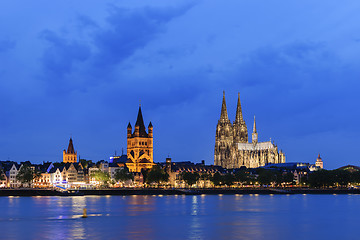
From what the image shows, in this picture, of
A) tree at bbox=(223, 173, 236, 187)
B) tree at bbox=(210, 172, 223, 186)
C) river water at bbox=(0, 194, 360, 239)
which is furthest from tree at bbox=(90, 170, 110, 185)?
river water at bbox=(0, 194, 360, 239)

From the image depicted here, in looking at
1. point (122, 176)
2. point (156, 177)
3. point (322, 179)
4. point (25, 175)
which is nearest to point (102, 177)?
point (122, 176)

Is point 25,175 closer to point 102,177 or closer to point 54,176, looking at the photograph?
point 54,176

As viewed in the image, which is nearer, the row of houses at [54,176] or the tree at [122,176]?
the tree at [122,176]

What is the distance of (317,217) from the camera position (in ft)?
267

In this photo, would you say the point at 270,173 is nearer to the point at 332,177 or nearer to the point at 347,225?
the point at 332,177

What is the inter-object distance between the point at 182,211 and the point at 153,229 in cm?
2694

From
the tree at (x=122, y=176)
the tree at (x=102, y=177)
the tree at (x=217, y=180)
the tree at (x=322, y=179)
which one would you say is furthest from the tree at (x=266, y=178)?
the tree at (x=102, y=177)

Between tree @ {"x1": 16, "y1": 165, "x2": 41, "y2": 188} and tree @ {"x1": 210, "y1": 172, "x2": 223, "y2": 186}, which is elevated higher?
tree @ {"x1": 16, "y1": 165, "x2": 41, "y2": 188}

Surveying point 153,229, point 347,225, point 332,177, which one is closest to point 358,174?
point 332,177

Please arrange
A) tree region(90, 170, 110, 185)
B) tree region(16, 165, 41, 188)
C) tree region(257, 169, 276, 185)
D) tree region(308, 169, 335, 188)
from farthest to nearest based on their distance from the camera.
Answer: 1. tree region(257, 169, 276, 185)
2. tree region(308, 169, 335, 188)
3. tree region(90, 170, 110, 185)
4. tree region(16, 165, 41, 188)

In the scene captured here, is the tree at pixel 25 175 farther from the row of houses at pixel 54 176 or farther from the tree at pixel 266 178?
the tree at pixel 266 178

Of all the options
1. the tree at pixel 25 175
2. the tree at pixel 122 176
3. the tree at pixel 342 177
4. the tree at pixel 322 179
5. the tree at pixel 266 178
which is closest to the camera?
the tree at pixel 25 175

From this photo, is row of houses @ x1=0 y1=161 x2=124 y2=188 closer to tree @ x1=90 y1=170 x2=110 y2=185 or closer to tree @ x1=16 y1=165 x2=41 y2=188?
tree @ x1=90 y1=170 x2=110 y2=185

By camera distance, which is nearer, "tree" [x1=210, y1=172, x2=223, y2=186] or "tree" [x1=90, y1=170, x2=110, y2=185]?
"tree" [x1=90, y1=170, x2=110, y2=185]
